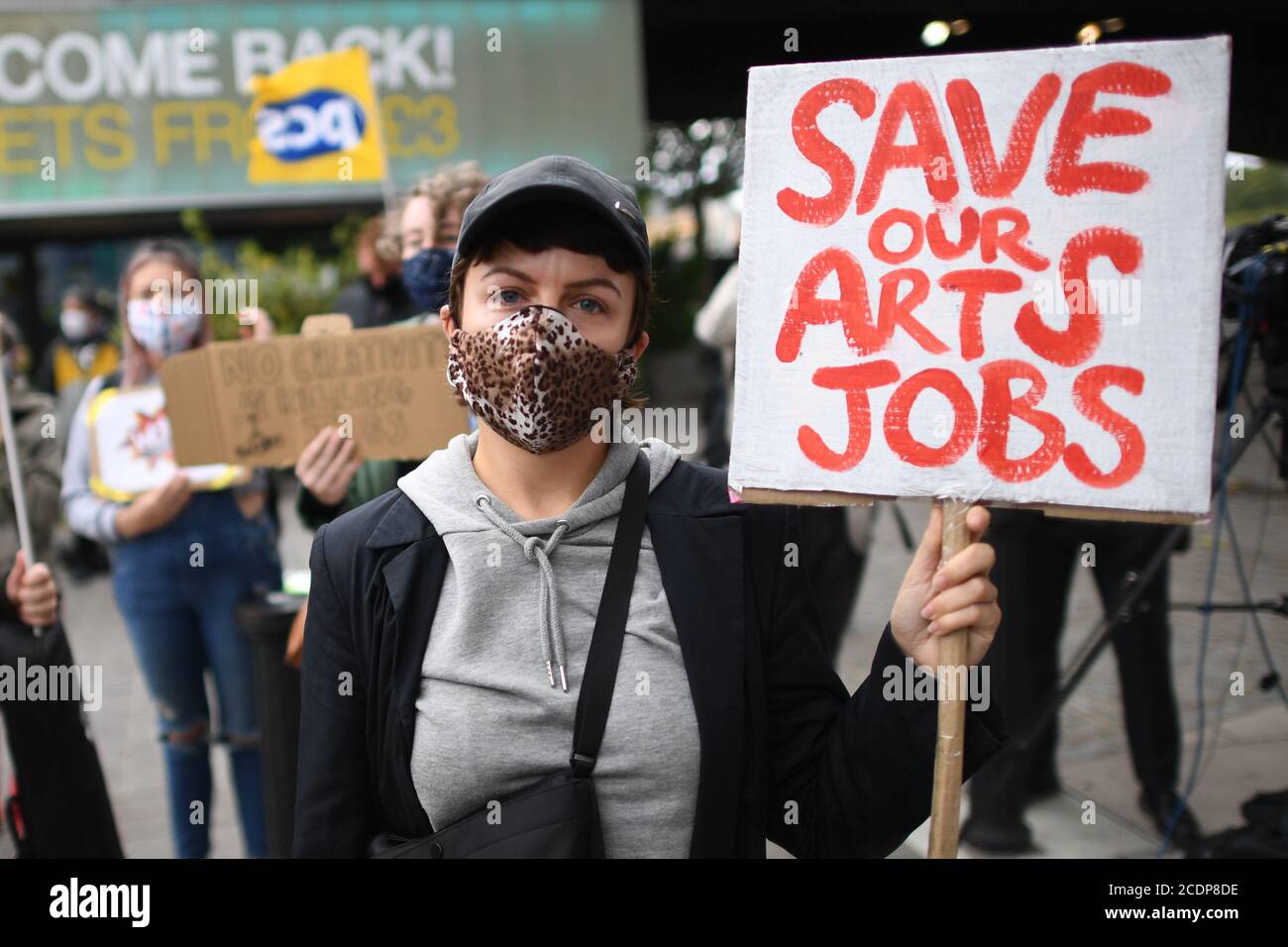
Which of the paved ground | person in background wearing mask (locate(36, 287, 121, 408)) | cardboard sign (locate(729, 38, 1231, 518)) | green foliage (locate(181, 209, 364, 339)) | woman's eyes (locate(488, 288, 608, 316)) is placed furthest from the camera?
person in background wearing mask (locate(36, 287, 121, 408))

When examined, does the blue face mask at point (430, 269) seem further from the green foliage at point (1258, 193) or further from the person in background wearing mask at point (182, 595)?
the green foliage at point (1258, 193)

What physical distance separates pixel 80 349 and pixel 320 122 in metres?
6.71

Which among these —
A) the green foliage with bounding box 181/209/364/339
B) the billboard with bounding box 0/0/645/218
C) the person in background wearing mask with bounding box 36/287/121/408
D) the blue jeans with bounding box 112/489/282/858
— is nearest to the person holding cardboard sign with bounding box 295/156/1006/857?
the blue jeans with bounding box 112/489/282/858

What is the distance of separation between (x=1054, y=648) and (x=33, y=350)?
503 inches

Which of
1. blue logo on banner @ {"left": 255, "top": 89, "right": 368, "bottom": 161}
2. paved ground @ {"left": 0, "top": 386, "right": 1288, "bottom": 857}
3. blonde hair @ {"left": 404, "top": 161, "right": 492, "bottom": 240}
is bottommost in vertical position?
paved ground @ {"left": 0, "top": 386, "right": 1288, "bottom": 857}

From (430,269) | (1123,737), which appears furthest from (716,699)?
(1123,737)

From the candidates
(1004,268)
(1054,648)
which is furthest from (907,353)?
(1054,648)

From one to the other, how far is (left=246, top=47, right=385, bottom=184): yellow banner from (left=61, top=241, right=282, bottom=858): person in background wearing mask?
67 cm

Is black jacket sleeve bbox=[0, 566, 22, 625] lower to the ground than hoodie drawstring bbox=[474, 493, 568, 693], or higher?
lower

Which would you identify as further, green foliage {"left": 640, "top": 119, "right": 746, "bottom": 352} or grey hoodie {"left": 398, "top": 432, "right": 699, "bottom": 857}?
green foliage {"left": 640, "top": 119, "right": 746, "bottom": 352}

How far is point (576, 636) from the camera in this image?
1.60 meters

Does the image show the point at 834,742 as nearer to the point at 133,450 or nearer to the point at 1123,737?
Answer: the point at 133,450

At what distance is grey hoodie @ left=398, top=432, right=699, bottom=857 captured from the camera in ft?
5.08

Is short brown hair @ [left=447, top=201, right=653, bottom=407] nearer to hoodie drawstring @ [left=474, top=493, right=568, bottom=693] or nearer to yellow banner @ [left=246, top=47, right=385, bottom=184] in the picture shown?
hoodie drawstring @ [left=474, top=493, right=568, bottom=693]
